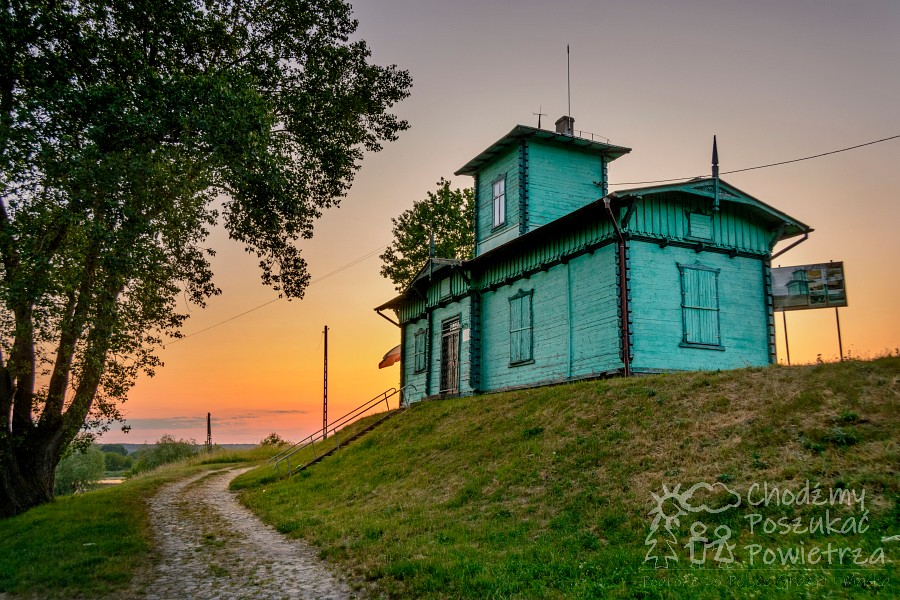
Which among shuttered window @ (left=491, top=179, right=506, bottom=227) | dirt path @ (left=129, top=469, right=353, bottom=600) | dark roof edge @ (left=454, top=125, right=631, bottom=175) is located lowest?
dirt path @ (left=129, top=469, right=353, bottom=600)

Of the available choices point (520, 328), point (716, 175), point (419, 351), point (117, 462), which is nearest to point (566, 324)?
point (520, 328)

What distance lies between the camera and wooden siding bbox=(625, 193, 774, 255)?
18.4 meters

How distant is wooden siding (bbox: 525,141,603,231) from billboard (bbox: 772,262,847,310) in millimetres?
7475

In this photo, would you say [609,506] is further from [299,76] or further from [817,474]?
[299,76]

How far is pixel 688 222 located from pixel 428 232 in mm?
22479

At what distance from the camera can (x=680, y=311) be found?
1822 cm

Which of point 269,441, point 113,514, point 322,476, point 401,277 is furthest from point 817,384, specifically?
point 269,441

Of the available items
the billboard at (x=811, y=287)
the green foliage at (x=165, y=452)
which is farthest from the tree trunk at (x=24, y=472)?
the green foliage at (x=165, y=452)

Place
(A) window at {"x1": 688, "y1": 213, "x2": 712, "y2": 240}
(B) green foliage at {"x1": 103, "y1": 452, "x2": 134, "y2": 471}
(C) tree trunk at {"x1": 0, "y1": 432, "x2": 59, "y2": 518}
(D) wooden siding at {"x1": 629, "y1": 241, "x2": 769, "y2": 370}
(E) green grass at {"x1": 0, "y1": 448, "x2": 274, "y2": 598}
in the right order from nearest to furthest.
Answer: (E) green grass at {"x1": 0, "y1": 448, "x2": 274, "y2": 598}
(C) tree trunk at {"x1": 0, "y1": 432, "x2": 59, "y2": 518}
(D) wooden siding at {"x1": 629, "y1": 241, "x2": 769, "y2": 370}
(A) window at {"x1": 688, "y1": 213, "x2": 712, "y2": 240}
(B) green foliage at {"x1": 103, "y1": 452, "x2": 134, "y2": 471}

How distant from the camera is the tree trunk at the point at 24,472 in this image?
16.8 meters

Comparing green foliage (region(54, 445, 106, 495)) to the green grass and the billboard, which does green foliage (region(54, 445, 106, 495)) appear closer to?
the green grass

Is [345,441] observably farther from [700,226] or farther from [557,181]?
[700,226]

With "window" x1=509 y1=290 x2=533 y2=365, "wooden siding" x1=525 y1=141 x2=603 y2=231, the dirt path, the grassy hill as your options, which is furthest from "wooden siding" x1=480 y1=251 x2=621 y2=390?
the dirt path

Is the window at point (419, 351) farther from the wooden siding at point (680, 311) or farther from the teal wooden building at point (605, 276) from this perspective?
the wooden siding at point (680, 311)
